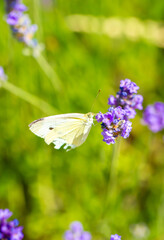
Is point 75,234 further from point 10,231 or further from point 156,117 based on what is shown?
point 156,117

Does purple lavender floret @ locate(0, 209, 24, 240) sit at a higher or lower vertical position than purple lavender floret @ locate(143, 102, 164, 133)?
lower

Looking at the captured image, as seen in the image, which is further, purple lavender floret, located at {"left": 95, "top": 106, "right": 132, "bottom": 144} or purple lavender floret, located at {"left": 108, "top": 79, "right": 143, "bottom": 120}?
purple lavender floret, located at {"left": 108, "top": 79, "right": 143, "bottom": 120}

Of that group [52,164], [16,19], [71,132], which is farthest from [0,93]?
[71,132]

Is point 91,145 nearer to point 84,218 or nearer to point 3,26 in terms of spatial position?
point 84,218

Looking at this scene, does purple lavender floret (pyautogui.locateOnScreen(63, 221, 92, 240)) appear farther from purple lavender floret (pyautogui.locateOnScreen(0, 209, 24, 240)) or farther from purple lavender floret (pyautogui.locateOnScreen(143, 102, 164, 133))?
purple lavender floret (pyautogui.locateOnScreen(143, 102, 164, 133))

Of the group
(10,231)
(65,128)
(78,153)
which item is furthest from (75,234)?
(78,153)

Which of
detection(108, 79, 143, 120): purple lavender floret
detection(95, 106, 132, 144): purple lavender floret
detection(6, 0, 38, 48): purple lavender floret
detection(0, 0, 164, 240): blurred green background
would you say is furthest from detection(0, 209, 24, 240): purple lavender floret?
detection(6, 0, 38, 48): purple lavender floret

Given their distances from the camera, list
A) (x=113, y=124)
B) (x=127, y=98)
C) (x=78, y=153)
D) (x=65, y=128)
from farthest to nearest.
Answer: (x=78, y=153) < (x=65, y=128) < (x=127, y=98) < (x=113, y=124)
